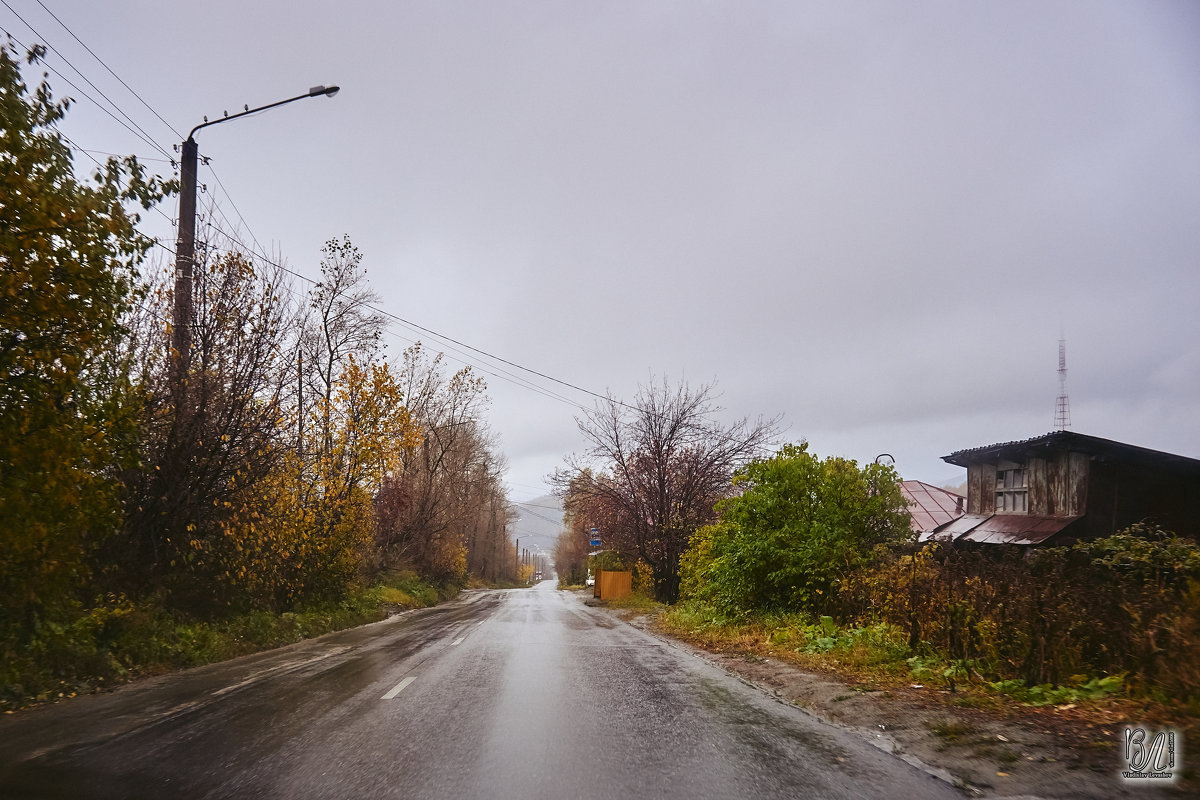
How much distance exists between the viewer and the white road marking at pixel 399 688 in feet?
26.9

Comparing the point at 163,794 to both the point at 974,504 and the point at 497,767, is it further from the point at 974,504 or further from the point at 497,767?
the point at 974,504

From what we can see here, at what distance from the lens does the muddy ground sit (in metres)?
4.86

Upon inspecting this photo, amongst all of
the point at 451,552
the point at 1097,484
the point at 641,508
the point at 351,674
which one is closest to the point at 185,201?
the point at 351,674

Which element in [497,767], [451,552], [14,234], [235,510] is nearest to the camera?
[497,767]

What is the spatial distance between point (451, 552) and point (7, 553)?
41.1 metres

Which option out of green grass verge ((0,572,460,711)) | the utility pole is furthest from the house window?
the utility pole

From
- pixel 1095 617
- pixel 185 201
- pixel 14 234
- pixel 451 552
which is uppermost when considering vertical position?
pixel 185 201

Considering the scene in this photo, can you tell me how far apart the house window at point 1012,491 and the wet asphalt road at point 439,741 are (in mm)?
16344

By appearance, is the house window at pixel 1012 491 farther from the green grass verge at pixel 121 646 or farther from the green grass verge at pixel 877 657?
the green grass verge at pixel 121 646

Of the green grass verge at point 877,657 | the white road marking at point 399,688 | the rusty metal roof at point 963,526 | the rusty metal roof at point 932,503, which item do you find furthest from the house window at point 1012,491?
the white road marking at point 399,688

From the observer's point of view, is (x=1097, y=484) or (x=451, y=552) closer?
(x=1097, y=484)

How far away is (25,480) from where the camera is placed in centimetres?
820

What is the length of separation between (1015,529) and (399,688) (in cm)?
1916

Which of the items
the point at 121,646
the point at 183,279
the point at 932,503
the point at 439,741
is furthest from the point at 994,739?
the point at 932,503
